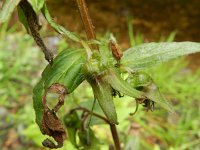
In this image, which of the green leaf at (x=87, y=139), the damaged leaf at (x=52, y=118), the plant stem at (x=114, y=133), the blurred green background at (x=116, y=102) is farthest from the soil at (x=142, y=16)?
the damaged leaf at (x=52, y=118)

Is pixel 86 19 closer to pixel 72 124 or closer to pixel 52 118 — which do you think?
pixel 52 118

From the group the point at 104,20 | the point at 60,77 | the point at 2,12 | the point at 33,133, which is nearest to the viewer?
the point at 2,12

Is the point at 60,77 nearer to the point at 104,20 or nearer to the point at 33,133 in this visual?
the point at 33,133

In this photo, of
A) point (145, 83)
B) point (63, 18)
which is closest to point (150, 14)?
point (63, 18)

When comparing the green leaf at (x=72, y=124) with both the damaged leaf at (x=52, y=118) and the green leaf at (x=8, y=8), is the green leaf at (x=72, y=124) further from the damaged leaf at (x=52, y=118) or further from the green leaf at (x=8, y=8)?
the green leaf at (x=8, y=8)

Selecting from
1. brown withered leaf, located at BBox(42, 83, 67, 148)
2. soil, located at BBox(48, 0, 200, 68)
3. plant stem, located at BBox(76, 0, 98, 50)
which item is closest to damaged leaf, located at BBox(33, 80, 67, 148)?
brown withered leaf, located at BBox(42, 83, 67, 148)

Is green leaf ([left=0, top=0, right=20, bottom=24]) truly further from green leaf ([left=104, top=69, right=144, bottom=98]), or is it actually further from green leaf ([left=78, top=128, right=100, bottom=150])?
green leaf ([left=78, top=128, right=100, bottom=150])
